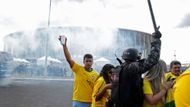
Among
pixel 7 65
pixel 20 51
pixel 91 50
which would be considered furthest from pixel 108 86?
pixel 20 51

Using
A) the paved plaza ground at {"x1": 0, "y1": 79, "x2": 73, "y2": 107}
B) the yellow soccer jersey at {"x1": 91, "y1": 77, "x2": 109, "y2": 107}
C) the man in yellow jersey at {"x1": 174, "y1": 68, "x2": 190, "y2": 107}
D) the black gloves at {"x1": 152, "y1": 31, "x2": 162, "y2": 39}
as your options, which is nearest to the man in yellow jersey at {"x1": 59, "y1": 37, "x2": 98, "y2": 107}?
the yellow soccer jersey at {"x1": 91, "y1": 77, "x2": 109, "y2": 107}

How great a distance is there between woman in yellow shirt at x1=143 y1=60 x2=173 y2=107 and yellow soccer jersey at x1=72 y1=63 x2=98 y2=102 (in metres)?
2.41

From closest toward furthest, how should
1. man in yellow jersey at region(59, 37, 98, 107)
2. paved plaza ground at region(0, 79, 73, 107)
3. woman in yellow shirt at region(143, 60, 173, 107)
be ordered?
woman in yellow shirt at region(143, 60, 173, 107), man in yellow jersey at region(59, 37, 98, 107), paved plaza ground at region(0, 79, 73, 107)

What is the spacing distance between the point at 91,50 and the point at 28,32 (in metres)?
11.8

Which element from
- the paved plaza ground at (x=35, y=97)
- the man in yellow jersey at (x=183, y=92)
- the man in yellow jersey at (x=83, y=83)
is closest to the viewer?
the man in yellow jersey at (x=183, y=92)

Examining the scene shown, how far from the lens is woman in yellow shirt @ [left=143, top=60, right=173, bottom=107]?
12.0 feet

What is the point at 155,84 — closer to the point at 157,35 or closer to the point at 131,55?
the point at 131,55

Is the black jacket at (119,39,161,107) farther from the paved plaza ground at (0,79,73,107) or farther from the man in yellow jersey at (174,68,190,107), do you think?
the paved plaza ground at (0,79,73,107)

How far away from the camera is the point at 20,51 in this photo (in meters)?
59.1

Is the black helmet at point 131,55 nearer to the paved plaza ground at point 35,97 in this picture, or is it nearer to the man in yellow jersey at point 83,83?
the man in yellow jersey at point 83,83

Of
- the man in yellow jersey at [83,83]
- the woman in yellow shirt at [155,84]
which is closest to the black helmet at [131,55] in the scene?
the woman in yellow shirt at [155,84]

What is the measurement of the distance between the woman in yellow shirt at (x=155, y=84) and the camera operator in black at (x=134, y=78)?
64mm

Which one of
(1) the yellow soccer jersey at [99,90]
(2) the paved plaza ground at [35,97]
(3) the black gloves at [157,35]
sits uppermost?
(3) the black gloves at [157,35]

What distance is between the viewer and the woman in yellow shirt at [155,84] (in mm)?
3645
